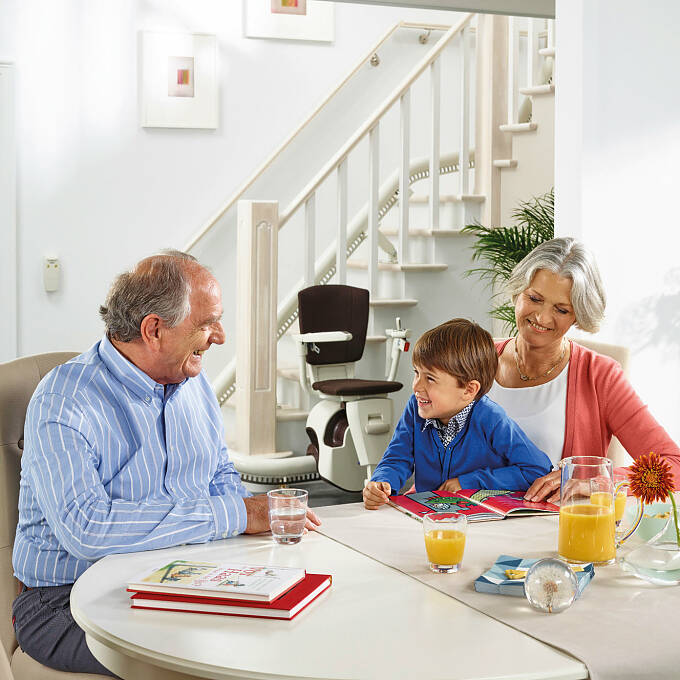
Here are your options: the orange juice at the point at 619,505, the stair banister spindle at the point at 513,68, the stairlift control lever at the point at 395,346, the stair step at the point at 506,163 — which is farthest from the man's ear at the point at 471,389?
the stair banister spindle at the point at 513,68

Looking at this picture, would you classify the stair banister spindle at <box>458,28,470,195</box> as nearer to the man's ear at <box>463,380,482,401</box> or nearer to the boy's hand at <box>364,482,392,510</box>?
the man's ear at <box>463,380,482,401</box>

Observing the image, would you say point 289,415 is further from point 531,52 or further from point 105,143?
point 531,52

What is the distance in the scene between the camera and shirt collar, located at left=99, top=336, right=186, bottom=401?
176 cm

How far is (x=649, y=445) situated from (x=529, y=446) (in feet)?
1.11

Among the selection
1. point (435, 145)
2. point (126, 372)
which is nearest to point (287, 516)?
point (126, 372)

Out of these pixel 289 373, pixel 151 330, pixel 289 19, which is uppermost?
pixel 289 19

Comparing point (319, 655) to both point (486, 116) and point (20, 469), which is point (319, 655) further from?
point (486, 116)

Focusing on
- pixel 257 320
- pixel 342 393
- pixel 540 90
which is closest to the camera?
pixel 342 393

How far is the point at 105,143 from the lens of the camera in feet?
18.9

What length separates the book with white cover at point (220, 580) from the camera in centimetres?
131

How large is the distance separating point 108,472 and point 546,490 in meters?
0.85

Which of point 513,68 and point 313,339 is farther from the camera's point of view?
point 513,68

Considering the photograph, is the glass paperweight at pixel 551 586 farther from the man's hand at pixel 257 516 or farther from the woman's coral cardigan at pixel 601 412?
the woman's coral cardigan at pixel 601 412

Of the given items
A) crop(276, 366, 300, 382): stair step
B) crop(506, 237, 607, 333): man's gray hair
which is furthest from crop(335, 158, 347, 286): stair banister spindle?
crop(506, 237, 607, 333): man's gray hair
